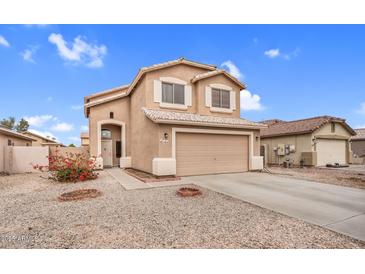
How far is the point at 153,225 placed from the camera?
165 inches

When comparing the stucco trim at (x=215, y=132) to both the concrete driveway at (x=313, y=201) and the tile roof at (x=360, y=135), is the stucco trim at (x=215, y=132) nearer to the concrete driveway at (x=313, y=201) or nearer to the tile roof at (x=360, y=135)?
the concrete driveway at (x=313, y=201)

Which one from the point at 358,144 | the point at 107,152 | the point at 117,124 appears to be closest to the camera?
the point at 117,124

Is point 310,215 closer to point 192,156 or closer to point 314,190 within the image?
point 314,190

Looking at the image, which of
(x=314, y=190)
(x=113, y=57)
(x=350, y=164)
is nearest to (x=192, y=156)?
(x=314, y=190)

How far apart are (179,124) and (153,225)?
6.70 m

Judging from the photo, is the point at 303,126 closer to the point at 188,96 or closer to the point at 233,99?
the point at 233,99

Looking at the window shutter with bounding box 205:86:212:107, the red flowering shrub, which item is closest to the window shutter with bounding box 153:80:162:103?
the window shutter with bounding box 205:86:212:107

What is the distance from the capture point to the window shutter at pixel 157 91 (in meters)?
11.6

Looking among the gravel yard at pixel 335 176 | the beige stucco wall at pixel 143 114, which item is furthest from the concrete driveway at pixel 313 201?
the beige stucco wall at pixel 143 114

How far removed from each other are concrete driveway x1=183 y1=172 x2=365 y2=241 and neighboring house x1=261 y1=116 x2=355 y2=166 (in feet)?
35.6

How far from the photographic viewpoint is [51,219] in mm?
4605

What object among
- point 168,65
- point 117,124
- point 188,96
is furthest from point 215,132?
point 117,124

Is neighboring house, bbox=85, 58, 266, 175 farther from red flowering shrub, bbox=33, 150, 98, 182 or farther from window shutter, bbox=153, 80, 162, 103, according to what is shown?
red flowering shrub, bbox=33, 150, 98, 182

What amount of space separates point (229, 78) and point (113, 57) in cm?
853
